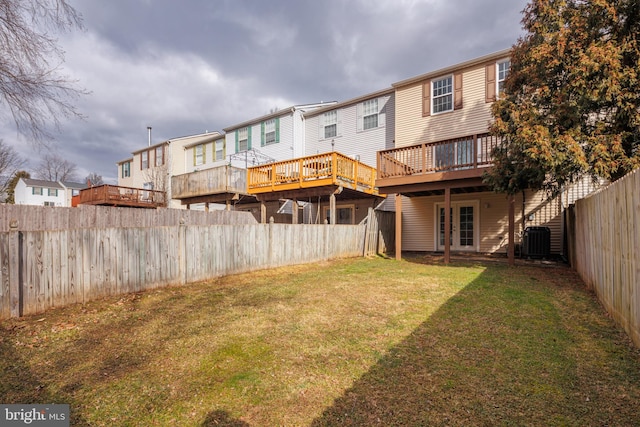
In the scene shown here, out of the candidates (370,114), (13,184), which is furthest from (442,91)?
(13,184)

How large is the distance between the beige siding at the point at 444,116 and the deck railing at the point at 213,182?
8.45 metres

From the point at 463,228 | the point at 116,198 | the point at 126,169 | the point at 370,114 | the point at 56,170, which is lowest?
the point at 463,228

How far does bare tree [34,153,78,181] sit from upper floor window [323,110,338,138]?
50.4 m

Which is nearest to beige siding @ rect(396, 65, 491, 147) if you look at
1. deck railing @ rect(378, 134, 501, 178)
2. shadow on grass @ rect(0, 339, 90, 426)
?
deck railing @ rect(378, 134, 501, 178)

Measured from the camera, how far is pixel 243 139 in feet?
67.4

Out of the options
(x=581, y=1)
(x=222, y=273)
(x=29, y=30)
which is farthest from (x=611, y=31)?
(x=29, y=30)

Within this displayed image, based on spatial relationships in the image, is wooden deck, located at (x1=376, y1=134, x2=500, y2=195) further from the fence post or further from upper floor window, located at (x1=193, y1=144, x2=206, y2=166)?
upper floor window, located at (x1=193, y1=144, x2=206, y2=166)

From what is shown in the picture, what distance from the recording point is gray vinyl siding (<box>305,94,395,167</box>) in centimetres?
1517

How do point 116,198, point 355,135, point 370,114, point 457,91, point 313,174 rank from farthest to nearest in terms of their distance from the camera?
point 116,198, point 355,135, point 370,114, point 457,91, point 313,174

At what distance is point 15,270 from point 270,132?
632 inches

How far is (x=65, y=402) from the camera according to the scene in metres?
2.45

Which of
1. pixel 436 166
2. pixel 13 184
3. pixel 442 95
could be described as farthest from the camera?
pixel 13 184

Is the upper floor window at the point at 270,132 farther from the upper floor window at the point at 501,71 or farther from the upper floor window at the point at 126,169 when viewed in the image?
the upper floor window at the point at 126,169

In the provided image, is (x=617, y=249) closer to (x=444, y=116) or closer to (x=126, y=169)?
(x=444, y=116)
